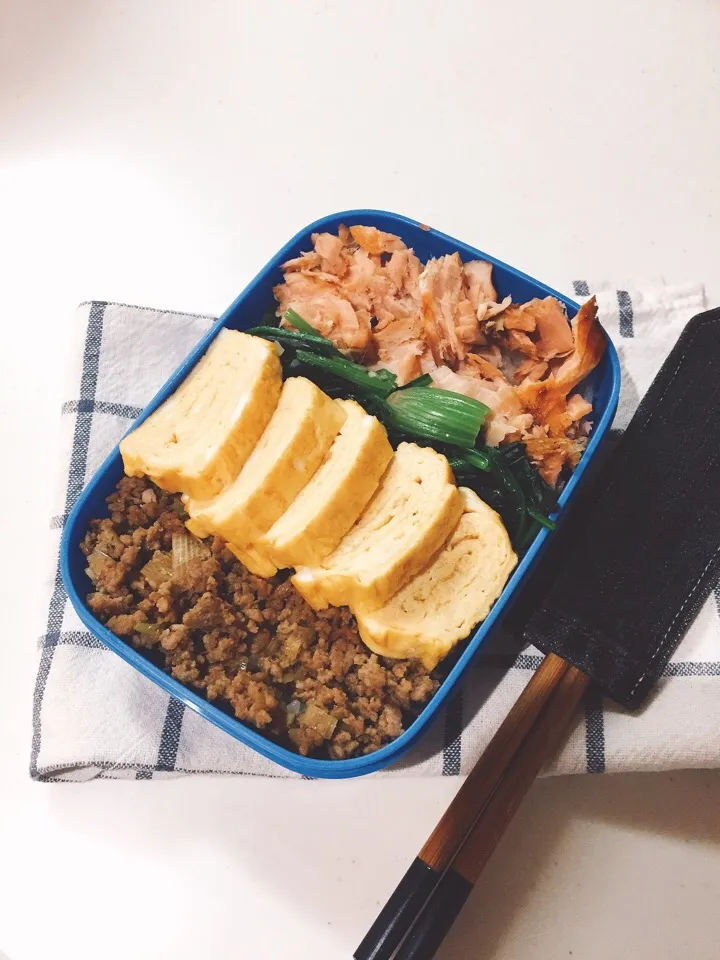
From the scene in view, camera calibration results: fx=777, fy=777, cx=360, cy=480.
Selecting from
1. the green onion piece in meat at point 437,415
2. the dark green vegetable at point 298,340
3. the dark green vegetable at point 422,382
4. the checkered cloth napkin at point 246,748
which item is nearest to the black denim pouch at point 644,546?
the checkered cloth napkin at point 246,748

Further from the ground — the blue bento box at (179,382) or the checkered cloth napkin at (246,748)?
the blue bento box at (179,382)

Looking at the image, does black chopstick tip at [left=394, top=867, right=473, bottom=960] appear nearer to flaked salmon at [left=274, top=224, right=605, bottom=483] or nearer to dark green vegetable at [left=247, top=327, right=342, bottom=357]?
flaked salmon at [left=274, top=224, right=605, bottom=483]

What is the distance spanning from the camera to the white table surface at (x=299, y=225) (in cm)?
180

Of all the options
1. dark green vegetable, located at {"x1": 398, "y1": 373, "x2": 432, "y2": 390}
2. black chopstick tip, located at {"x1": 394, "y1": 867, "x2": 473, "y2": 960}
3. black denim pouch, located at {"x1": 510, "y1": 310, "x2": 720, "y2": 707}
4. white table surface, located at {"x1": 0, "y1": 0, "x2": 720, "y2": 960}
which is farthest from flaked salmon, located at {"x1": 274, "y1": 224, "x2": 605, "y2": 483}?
black chopstick tip, located at {"x1": 394, "y1": 867, "x2": 473, "y2": 960}

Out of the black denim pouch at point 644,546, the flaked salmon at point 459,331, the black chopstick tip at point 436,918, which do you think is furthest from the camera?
the flaked salmon at point 459,331

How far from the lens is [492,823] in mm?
1640

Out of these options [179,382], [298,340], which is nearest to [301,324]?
[298,340]

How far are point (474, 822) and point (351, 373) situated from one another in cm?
105

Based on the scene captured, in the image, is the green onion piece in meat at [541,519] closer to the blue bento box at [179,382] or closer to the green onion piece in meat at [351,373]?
the blue bento box at [179,382]

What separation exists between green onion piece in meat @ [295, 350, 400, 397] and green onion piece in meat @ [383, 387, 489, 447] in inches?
1.6

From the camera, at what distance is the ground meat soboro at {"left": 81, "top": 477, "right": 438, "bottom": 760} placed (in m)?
1.65

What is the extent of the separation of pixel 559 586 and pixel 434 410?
498mm

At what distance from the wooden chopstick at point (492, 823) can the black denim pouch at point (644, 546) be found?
9cm

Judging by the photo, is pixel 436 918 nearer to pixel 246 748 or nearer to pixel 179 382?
pixel 246 748
